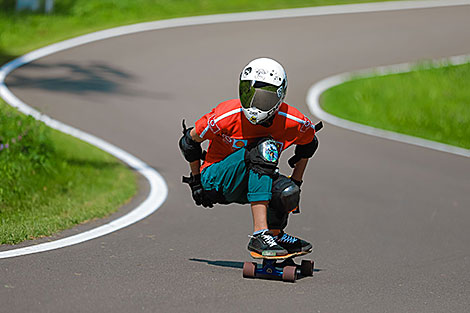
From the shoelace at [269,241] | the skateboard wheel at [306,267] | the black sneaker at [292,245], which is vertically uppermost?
the shoelace at [269,241]

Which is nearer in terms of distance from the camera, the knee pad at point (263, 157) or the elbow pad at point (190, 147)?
the knee pad at point (263, 157)

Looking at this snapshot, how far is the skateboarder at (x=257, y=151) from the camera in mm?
5781

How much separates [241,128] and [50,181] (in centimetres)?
413

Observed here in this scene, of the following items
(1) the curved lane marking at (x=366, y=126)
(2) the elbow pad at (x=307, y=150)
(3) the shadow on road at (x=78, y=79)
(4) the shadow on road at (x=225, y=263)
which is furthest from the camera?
(3) the shadow on road at (x=78, y=79)

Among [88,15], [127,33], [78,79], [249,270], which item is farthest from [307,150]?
[88,15]

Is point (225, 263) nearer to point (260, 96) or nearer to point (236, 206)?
point (260, 96)

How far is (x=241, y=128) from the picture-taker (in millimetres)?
5941

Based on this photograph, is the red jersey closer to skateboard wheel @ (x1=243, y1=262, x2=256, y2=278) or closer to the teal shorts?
the teal shorts

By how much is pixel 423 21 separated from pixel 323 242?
19.1 metres

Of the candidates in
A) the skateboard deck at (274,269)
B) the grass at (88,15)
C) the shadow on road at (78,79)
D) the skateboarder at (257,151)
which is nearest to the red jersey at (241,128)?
the skateboarder at (257,151)

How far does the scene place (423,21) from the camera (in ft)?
83.5

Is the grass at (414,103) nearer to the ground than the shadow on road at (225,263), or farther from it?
farther from it

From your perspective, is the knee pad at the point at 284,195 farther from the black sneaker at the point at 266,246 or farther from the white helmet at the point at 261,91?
the white helmet at the point at 261,91

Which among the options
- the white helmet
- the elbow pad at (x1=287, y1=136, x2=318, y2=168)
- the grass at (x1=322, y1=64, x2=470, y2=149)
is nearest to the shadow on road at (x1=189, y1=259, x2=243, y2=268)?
the elbow pad at (x1=287, y1=136, x2=318, y2=168)
